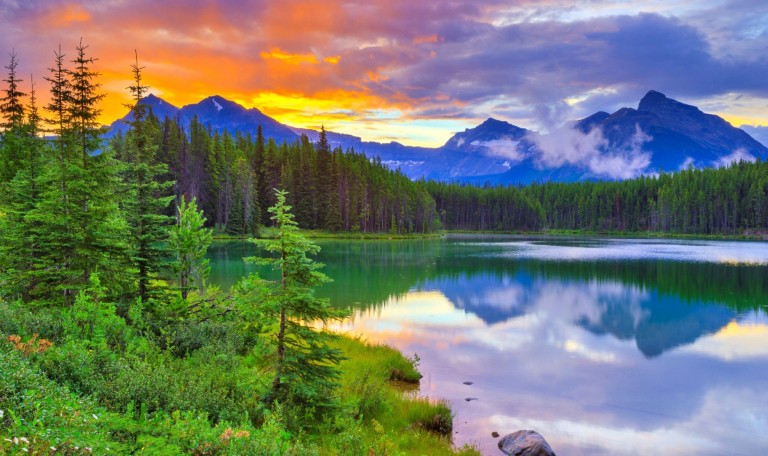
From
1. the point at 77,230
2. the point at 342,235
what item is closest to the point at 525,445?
the point at 77,230

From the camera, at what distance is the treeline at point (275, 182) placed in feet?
319

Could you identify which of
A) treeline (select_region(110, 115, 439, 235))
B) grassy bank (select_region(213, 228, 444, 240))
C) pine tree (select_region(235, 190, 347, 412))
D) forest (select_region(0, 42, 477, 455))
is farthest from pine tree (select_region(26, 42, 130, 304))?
grassy bank (select_region(213, 228, 444, 240))

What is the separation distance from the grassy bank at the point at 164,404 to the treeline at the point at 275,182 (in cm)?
7859

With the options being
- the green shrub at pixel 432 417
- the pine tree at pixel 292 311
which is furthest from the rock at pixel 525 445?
the pine tree at pixel 292 311

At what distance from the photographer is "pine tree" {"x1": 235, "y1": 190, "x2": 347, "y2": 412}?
10461mm

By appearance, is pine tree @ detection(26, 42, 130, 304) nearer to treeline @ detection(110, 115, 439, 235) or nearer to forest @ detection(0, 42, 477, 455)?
forest @ detection(0, 42, 477, 455)

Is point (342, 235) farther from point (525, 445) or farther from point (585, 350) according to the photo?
point (525, 445)

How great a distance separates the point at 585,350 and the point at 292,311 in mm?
20468

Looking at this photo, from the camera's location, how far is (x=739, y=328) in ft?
100

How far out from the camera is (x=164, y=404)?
9.10 meters

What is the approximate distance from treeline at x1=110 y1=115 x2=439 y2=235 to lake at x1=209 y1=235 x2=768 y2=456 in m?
48.0

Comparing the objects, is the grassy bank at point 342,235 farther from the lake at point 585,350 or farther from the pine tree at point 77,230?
the pine tree at point 77,230

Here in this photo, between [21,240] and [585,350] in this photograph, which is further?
[585,350]

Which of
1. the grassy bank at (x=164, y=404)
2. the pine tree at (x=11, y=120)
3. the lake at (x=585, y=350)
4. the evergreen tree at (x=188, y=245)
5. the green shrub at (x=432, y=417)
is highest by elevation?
the pine tree at (x=11, y=120)
